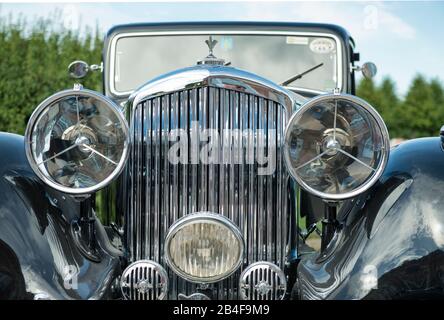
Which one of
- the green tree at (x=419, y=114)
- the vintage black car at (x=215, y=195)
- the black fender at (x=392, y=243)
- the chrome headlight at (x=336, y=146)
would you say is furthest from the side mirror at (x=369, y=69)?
the green tree at (x=419, y=114)

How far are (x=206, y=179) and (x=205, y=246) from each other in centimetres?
31

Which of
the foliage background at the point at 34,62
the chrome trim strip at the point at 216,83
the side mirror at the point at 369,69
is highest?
the foliage background at the point at 34,62

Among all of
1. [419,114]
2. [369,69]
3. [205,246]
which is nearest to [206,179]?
[205,246]

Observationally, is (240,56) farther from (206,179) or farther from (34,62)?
(34,62)

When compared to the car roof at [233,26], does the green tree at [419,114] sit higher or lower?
higher

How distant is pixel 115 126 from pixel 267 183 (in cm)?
65

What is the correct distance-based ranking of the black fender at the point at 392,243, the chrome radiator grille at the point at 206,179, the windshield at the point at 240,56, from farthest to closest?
the windshield at the point at 240,56 < the chrome radiator grille at the point at 206,179 < the black fender at the point at 392,243

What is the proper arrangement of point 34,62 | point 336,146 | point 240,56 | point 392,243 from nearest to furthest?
point 392,243
point 336,146
point 240,56
point 34,62

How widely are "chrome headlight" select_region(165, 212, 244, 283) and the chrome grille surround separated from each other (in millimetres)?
173

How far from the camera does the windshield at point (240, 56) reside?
4336 mm

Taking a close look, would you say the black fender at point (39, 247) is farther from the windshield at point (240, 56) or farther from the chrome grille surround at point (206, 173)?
the windshield at point (240, 56)

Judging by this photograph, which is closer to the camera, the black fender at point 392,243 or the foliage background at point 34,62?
the black fender at point 392,243

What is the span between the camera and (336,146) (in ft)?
8.89

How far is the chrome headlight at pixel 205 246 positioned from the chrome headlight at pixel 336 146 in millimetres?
337
